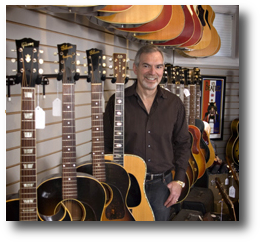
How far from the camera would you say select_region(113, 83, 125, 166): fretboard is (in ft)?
5.75

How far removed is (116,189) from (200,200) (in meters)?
1.63

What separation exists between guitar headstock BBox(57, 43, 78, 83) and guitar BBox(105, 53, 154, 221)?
449mm

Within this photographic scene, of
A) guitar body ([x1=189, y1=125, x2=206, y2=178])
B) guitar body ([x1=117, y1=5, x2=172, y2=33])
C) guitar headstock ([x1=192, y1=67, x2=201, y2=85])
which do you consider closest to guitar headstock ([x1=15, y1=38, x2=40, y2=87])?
guitar body ([x1=117, y1=5, x2=172, y2=33])

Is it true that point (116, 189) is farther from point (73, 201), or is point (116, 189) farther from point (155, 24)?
point (155, 24)

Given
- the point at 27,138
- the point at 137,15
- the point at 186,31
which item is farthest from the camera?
the point at 186,31

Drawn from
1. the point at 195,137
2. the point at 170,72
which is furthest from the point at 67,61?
the point at 195,137

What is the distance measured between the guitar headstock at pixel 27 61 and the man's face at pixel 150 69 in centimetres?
80

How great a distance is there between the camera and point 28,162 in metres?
1.18

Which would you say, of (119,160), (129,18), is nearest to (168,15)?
(129,18)

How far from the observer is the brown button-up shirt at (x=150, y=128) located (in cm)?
190

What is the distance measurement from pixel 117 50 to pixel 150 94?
2.61 ft

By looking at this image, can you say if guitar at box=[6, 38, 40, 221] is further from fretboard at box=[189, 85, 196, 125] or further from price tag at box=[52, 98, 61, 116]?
fretboard at box=[189, 85, 196, 125]

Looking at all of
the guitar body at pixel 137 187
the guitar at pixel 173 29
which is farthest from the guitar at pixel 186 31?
the guitar body at pixel 137 187

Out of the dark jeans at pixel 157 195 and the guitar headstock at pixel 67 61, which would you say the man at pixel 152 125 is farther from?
the guitar headstock at pixel 67 61
